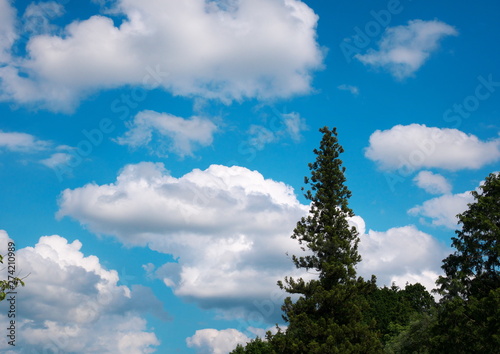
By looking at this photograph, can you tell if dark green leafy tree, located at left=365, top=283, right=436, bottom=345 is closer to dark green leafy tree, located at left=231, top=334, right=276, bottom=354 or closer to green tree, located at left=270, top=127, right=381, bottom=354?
dark green leafy tree, located at left=231, top=334, right=276, bottom=354

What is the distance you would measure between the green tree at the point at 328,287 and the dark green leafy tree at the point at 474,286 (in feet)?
23.3

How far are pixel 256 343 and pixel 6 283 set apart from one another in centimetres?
8404

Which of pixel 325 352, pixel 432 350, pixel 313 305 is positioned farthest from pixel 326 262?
pixel 432 350

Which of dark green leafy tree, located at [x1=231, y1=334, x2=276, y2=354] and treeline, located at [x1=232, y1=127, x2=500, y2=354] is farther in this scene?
dark green leafy tree, located at [x1=231, y1=334, x2=276, y2=354]

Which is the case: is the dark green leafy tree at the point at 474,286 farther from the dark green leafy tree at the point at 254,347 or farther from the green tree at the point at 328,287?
the dark green leafy tree at the point at 254,347

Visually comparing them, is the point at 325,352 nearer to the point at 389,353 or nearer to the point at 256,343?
the point at 389,353

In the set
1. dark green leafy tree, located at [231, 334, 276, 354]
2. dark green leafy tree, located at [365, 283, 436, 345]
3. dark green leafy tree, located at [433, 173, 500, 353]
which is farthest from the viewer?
dark green leafy tree, located at [231, 334, 276, 354]

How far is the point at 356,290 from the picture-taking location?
40594 mm

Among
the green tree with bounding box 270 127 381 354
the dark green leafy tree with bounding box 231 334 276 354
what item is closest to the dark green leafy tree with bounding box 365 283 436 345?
the dark green leafy tree with bounding box 231 334 276 354

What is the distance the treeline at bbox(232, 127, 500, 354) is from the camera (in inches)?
1254

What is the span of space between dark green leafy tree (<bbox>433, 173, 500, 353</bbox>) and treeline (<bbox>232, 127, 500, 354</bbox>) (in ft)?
0.19

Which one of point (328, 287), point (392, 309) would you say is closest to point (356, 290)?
point (328, 287)

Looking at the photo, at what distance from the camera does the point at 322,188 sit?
45812 millimetres

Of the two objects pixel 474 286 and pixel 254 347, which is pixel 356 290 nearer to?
pixel 474 286
